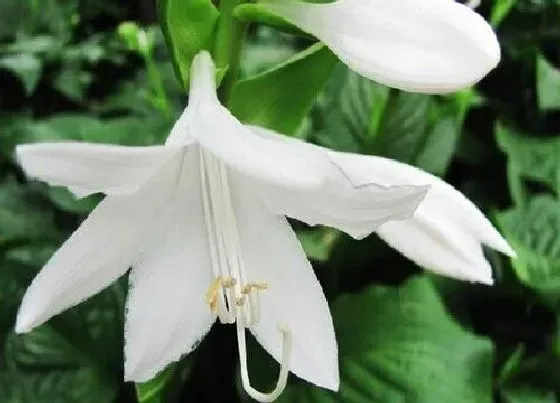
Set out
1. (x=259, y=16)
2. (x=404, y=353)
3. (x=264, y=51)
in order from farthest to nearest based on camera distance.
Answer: (x=264, y=51), (x=404, y=353), (x=259, y=16)

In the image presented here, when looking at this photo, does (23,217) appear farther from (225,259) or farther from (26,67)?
(225,259)

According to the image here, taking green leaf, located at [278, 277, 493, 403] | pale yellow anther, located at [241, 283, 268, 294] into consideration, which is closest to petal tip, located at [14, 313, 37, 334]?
pale yellow anther, located at [241, 283, 268, 294]

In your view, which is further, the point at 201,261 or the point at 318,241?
the point at 318,241

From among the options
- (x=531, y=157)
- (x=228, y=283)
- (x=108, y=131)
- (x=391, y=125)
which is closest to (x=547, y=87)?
(x=531, y=157)

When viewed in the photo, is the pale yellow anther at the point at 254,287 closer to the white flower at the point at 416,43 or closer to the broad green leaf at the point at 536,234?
the white flower at the point at 416,43

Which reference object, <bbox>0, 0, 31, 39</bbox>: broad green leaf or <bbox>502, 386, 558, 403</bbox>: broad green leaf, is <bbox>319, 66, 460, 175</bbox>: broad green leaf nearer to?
<bbox>502, 386, 558, 403</bbox>: broad green leaf

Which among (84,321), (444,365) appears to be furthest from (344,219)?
(84,321)
